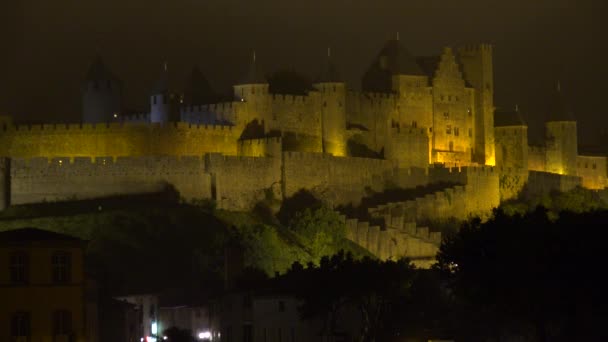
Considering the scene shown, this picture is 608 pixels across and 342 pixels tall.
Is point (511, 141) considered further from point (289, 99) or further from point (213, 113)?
point (213, 113)

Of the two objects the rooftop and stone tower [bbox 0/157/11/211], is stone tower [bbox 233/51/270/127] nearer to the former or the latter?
stone tower [bbox 0/157/11/211]

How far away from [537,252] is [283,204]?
43.2 metres

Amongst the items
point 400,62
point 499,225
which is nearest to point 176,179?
point 400,62

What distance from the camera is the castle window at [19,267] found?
90375 mm

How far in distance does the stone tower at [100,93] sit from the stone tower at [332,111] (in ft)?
42.2

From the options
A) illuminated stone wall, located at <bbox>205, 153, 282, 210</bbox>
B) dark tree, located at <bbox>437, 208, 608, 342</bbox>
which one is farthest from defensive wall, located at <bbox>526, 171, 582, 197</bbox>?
dark tree, located at <bbox>437, 208, 608, 342</bbox>

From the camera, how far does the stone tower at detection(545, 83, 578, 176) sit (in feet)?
541

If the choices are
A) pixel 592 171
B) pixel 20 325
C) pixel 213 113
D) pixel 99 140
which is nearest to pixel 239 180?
pixel 99 140

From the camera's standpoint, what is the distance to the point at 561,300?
91.2 meters

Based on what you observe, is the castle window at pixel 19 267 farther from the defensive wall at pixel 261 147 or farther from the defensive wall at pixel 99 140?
the defensive wall at pixel 261 147

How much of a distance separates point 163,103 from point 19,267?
5363 centimetres

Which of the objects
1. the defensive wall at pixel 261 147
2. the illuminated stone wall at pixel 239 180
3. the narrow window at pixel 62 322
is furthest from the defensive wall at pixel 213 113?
the narrow window at pixel 62 322

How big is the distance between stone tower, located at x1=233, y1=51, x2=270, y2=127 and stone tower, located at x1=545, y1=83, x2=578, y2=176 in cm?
3143

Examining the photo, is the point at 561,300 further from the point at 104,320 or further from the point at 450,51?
the point at 450,51
